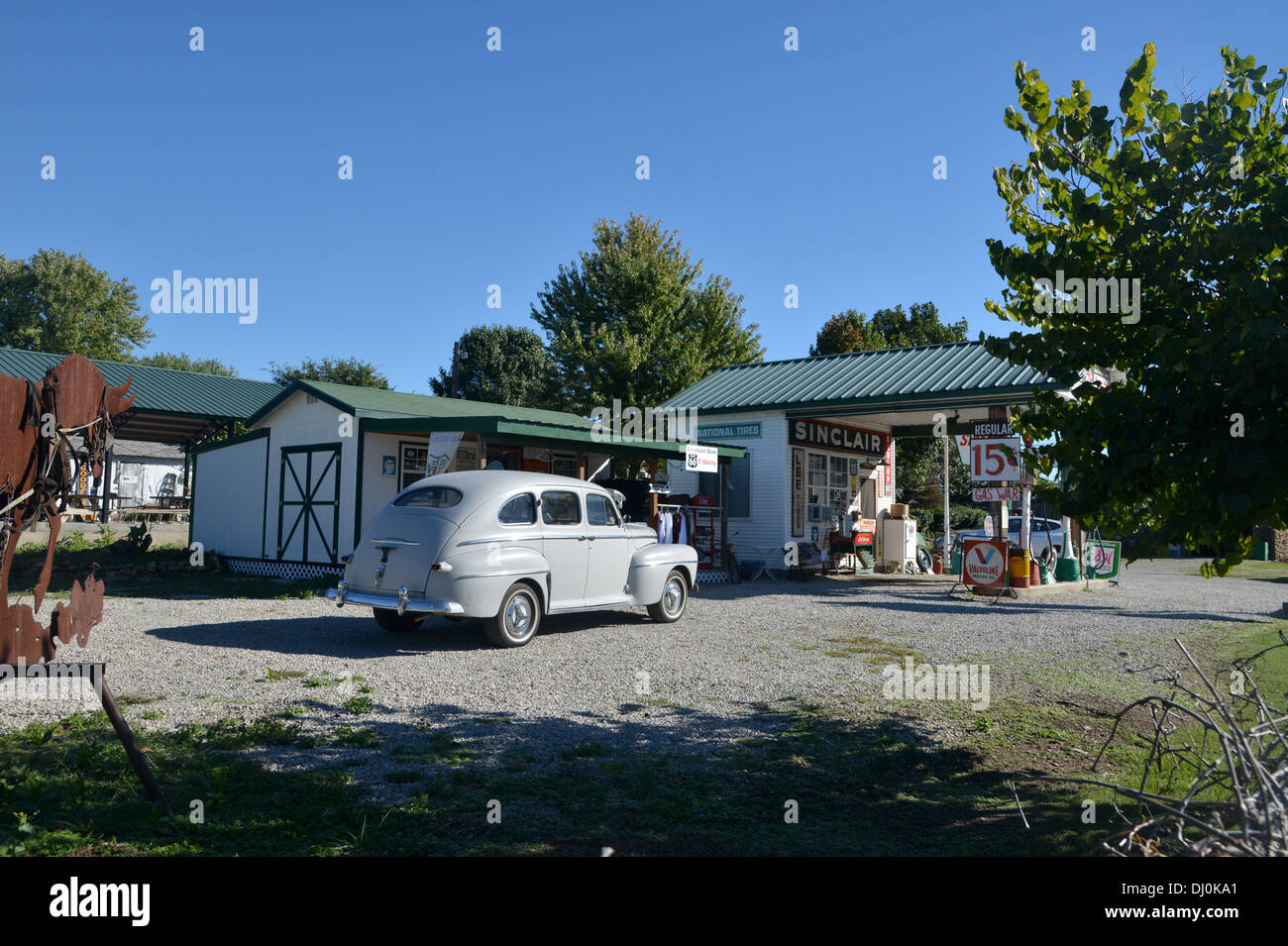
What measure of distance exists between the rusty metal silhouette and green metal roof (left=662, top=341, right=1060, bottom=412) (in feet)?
48.7

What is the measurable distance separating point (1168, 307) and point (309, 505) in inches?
637

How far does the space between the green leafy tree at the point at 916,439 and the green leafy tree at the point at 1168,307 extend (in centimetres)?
3104

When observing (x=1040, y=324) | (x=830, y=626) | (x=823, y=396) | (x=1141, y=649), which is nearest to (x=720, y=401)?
(x=823, y=396)

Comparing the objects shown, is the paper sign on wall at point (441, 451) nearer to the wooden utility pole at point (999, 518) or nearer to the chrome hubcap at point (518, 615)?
the chrome hubcap at point (518, 615)

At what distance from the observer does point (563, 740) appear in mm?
5852

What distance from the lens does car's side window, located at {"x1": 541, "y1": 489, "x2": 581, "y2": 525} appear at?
10.3 meters

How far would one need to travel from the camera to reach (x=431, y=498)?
9922 millimetres

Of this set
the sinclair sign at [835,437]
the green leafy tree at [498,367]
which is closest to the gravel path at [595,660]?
the sinclair sign at [835,437]

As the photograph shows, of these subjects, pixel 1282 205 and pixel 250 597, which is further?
pixel 250 597

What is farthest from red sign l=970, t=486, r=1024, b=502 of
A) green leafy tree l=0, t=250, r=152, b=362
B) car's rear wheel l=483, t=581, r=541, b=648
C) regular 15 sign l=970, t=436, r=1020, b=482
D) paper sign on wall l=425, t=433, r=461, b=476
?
green leafy tree l=0, t=250, r=152, b=362

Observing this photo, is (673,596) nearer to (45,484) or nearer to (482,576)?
(482,576)
